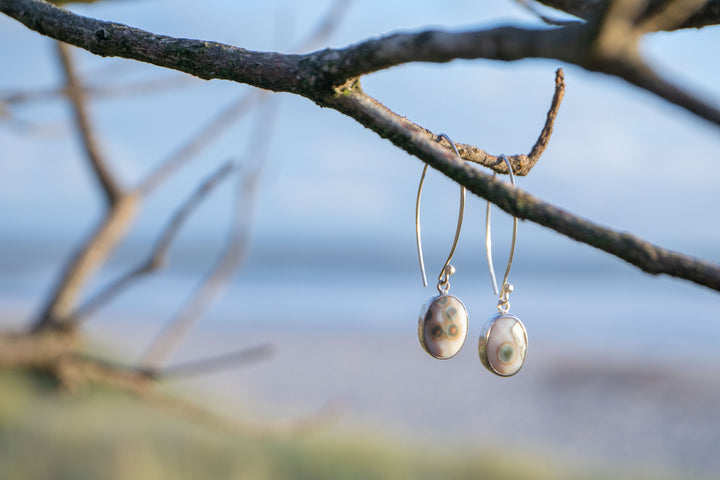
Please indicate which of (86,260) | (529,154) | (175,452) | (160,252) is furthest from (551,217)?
(175,452)

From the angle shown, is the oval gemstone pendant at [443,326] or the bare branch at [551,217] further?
the oval gemstone pendant at [443,326]

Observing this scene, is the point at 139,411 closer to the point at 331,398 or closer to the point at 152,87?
the point at 331,398

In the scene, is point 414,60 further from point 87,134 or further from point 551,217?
point 87,134

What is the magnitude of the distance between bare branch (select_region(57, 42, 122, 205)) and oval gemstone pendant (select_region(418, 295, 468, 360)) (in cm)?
138

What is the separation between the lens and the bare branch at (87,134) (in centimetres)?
218

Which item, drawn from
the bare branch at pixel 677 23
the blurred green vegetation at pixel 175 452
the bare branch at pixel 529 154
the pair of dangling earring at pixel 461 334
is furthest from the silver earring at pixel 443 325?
the blurred green vegetation at pixel 175 452

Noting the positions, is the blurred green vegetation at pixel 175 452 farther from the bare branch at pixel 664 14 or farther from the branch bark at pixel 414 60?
the bare branch at pixel 664 14

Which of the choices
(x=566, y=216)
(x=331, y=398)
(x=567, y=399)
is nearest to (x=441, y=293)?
(x=566, y=216)

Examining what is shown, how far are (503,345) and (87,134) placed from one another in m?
1.64

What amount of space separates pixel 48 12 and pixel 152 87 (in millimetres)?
1612

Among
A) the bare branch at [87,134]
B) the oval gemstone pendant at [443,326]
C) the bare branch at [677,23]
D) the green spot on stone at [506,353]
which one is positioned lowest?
the green spot on stone at [506,353]

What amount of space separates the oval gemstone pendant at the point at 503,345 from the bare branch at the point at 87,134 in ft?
4.82

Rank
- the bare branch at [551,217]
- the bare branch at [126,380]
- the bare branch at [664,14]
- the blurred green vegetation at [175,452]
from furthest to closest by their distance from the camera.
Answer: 1. the blurred green vegetation at [175,452]
2. the bare branch at [126,380]
3. the bare branch at [551,217]
4. the bare branch at [664,14]

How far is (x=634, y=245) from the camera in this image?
601 millimetres
